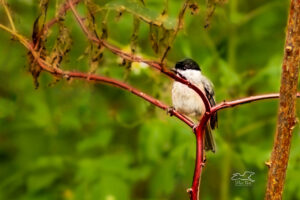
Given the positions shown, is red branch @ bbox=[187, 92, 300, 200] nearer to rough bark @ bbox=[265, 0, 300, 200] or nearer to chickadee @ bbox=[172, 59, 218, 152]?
rough bark @ bbox=[265, 0, 300, 200]

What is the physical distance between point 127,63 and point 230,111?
3.16 meters

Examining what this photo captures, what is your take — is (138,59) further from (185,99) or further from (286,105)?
(185,99)

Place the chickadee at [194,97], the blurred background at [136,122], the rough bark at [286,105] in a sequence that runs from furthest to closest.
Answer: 1. the blurred background at [136,122]
2. the chickadee at [194,97]
3. the rough bark at [286,105]

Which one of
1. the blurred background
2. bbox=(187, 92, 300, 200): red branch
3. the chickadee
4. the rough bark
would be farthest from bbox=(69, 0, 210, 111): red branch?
the blurred background

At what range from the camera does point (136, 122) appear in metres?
5.13

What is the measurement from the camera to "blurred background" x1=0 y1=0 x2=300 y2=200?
527 centimetres

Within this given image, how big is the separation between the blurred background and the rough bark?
2366 mm

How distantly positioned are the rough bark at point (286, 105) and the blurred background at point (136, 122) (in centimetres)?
237

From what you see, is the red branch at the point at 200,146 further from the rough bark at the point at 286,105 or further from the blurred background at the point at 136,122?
the blurred background at the point at 136,122

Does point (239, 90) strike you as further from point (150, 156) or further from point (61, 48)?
point (61, 48)

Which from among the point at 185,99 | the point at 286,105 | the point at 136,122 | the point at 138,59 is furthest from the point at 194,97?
the point at 286,105

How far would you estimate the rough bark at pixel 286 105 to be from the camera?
1.96 meters

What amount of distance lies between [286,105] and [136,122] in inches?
124

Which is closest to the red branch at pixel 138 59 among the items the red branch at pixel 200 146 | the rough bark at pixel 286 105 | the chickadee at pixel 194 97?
the red branch at pixel 200 146
